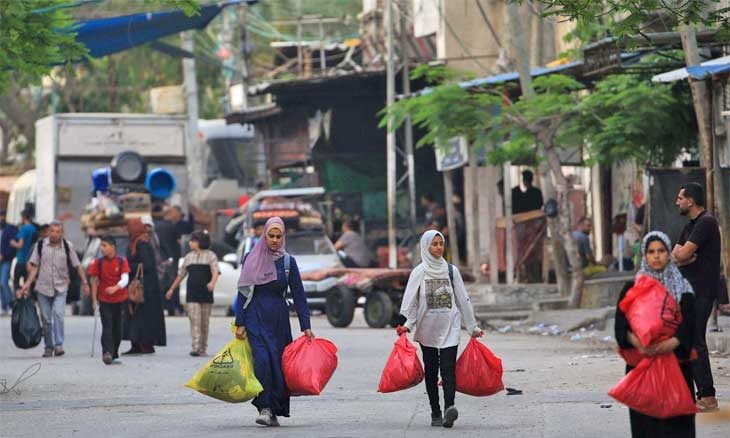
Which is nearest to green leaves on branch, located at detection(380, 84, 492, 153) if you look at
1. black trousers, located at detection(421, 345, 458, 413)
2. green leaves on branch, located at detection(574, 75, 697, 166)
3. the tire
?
green leaves on branch, located at detection(574, 75, 697, 166)

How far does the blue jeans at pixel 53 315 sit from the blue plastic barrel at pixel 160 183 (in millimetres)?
11115

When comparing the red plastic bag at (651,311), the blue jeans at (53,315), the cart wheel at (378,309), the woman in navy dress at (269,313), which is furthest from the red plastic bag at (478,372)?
the cart wheel at (378,309)

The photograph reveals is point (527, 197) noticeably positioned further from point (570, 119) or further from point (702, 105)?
point (702, 105)

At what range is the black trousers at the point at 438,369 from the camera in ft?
38.4

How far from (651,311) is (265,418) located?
4.48 m

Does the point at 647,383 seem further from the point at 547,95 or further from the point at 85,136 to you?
the point at 85,136

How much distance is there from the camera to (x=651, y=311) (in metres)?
8.06

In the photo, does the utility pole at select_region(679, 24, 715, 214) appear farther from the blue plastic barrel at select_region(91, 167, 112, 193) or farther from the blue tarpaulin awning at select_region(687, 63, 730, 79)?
the blue plastic barrel at select_region(91, 167, 112, 193)

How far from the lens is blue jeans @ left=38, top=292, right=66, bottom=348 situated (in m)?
19.8

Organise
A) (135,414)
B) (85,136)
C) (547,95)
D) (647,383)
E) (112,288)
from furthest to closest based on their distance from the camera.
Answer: (85,136), (547,95), (112,288), (135,414), (647,383)

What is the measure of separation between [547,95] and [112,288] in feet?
24.9

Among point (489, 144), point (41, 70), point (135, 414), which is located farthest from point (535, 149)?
point (135, 414)

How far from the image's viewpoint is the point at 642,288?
8133mm

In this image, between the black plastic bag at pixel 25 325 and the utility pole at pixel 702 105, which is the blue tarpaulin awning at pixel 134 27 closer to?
the black plastic bag at pixel 25 325
